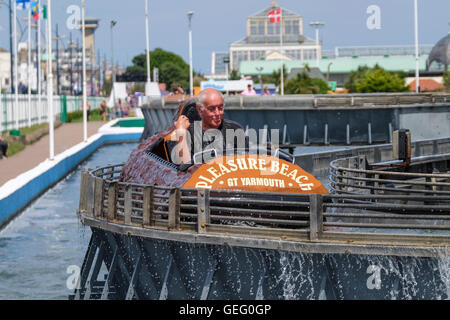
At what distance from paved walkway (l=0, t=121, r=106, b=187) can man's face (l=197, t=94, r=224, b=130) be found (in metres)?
19.1

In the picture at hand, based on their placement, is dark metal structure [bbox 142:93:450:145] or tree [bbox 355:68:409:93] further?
tree [bbox 355:68:409:93]

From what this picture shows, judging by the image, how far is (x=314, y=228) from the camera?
11805 mm

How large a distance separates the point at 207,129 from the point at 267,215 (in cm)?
166

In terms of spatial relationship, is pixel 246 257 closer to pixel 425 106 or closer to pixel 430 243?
pixel 430 243

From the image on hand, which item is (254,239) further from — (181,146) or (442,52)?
(442,52)

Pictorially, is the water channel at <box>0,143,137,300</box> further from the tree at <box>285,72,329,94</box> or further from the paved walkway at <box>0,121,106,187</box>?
the tree at <box>285,72,329,94</box>

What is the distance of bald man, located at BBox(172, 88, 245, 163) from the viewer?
43.9 feet

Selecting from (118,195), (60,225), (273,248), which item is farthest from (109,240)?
(60,225)

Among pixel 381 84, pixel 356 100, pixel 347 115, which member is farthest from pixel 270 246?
pixel 381 84

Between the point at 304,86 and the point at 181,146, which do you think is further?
the point at 304,86

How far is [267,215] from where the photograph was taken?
1275 cm

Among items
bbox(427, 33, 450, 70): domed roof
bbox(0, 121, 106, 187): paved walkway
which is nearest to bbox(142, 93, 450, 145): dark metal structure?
bbox(0, 121, 106, 187): paved walkway

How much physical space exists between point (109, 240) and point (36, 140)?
41.6m

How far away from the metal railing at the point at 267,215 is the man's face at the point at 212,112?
1.10m
